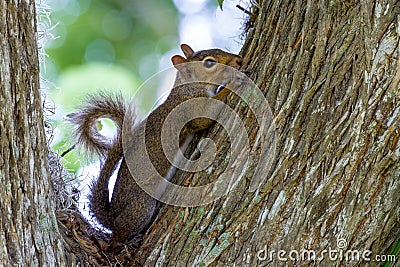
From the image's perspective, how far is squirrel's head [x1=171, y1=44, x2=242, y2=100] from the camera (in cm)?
208

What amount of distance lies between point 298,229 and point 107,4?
267 cm

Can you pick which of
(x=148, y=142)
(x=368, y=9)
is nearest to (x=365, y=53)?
(x=368, y=9)

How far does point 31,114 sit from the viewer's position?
52.5 inches

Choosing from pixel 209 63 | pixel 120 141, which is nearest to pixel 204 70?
pixel 209 63

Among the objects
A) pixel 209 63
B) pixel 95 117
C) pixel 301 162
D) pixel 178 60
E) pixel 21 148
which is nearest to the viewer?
pixel 21 148

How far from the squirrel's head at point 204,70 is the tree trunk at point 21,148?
73 cm

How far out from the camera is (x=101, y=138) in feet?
7.11

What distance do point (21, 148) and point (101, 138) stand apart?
2.87ft

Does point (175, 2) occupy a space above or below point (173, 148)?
above

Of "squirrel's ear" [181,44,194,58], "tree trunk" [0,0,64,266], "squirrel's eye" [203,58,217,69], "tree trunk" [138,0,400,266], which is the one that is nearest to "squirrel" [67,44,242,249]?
"squirrel's eye" [203,58,217,69]

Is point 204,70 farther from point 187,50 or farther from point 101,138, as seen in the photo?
point 101,138

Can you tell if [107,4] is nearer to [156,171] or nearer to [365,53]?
[156,171]

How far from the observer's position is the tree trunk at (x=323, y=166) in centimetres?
134

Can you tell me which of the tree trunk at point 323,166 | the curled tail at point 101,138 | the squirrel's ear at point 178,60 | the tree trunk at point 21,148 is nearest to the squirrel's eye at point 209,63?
the squirrel's ear at point 178,60
